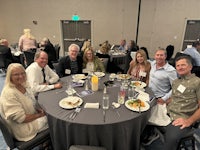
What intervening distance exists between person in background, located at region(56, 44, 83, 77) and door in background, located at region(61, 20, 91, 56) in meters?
4.60

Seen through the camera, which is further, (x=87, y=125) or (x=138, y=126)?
(x=138, y=126)

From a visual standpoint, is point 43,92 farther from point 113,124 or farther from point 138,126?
point 138,126

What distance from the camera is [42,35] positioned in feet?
25.2

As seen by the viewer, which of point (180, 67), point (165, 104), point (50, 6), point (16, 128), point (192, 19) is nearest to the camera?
point (16, 128)

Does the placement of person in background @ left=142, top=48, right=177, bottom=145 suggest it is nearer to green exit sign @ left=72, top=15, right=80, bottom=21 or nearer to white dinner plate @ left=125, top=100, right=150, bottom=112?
white dinner plate @ left=125, top=100, right=150, bottom=112

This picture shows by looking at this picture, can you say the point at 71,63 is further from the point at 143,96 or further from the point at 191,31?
the point at 191,31

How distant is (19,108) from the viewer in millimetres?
1670

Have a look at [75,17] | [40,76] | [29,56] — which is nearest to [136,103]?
[40,76]

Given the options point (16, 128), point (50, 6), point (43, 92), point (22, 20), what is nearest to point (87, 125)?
point (16, 128)

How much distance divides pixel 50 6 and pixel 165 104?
6.85 meters

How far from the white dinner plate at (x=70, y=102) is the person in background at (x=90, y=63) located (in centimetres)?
125

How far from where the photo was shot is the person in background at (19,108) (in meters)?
1.62

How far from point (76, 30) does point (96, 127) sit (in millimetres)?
6633

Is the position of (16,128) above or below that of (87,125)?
below
